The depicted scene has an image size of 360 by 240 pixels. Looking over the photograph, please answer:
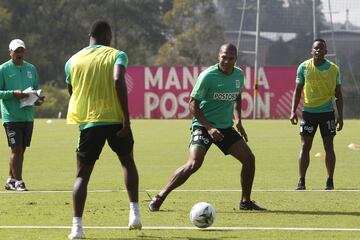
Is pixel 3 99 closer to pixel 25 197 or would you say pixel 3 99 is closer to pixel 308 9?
pixel 25 197

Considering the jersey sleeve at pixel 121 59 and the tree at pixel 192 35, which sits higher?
the jersey sleeve at pixel 121 59

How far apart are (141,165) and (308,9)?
49718 mm

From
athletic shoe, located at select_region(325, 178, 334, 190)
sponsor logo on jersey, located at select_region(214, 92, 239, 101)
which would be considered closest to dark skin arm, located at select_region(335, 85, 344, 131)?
athletic shoe, located at select_region(325, 178, 334, 190)

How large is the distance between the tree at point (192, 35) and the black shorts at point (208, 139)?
62701 mm

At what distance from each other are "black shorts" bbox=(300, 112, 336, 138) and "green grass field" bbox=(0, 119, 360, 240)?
883 millimetres

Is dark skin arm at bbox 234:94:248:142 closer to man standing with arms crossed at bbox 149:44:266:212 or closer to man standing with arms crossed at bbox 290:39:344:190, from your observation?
man standing with arms crossed at bbox 149:44:266:212

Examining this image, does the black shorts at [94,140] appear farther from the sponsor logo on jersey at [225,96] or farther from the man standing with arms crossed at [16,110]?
the man standing with arms crossed at [16,110]

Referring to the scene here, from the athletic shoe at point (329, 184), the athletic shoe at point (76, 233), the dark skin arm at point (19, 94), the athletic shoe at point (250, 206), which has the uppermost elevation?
the dark skin arm at point (19, 94)

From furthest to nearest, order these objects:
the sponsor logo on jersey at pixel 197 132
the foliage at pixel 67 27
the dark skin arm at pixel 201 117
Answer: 1. the foliage at pixel 67 27
2. the sponsor logo on jersey at pixel 197 132
3. the dark skin arm at pixel 201 117

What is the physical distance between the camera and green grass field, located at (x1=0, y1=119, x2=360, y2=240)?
1089 centimetres

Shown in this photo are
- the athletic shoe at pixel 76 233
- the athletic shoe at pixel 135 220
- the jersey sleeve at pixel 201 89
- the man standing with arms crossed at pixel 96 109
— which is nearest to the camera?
the athletic shoe at pixel 76 233

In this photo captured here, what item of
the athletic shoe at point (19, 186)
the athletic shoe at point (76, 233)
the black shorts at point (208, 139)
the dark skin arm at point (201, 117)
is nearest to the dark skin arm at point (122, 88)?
the athletic shoe at point (76, 233)

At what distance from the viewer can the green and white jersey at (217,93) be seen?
12.6 m

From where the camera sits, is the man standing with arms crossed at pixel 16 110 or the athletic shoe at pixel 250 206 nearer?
the athletic shoe at pixel 250 206
